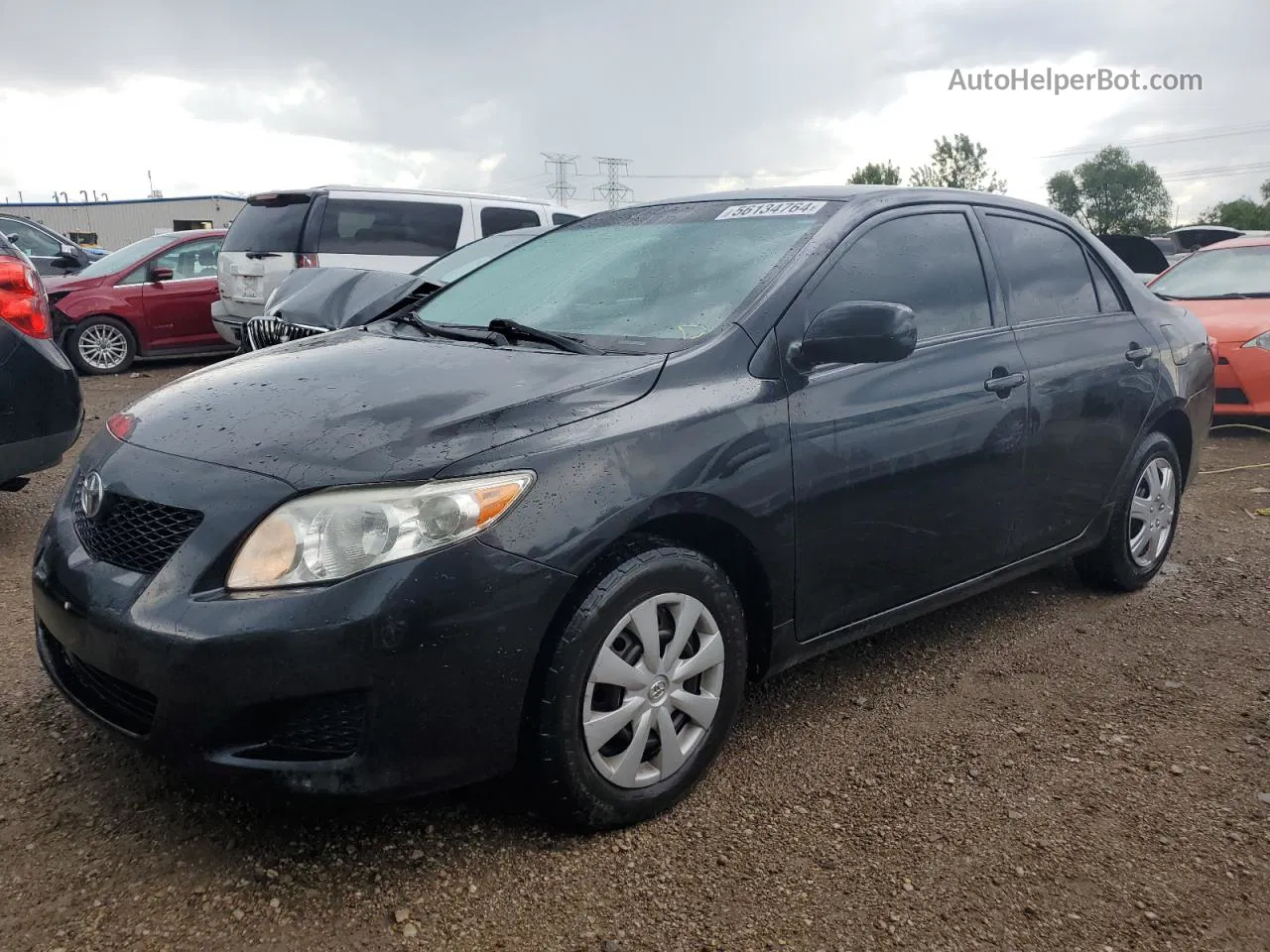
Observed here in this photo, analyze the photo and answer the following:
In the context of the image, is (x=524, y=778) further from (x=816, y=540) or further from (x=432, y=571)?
(x=816, y=540)

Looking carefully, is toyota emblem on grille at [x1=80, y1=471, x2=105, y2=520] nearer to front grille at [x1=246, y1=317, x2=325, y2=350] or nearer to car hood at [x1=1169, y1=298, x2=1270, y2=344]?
front grille at [x1=246, y1=317, x2=325, y2=350]

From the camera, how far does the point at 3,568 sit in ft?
→ 14.9

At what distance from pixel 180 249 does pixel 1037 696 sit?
10679 millimetres

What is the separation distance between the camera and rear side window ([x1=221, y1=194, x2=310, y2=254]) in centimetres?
977

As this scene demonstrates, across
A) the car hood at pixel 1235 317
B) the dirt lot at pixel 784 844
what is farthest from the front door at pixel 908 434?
the car hood at pixel 1235 317

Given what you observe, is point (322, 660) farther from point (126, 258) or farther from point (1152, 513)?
point (126, 258)

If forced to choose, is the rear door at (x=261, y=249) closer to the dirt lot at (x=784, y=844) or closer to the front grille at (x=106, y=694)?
the dirt lot at (x=784, y=844)

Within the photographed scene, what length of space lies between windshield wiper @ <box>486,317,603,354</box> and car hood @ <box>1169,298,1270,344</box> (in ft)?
20.8

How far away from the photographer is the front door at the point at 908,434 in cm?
298

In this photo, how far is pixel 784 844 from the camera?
262cm

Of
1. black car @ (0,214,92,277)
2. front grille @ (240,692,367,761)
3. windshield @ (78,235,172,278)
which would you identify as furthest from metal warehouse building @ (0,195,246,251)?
front grille @ (240,692,367,761)

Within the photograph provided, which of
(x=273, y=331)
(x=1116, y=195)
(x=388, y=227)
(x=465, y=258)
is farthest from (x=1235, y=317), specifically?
(x=1116, y=195)

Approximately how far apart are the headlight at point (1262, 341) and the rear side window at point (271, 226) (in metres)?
7.84

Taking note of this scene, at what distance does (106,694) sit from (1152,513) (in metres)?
3.91
